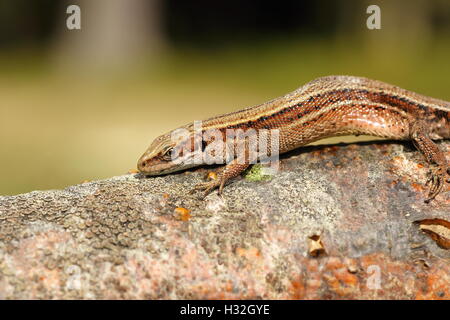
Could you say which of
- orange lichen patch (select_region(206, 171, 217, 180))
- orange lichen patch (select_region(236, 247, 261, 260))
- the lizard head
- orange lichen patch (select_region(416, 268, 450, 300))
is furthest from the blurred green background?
orange lichen patch (select_region(416, 268, 450, 300))

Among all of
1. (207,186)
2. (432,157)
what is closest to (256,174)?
(207,186)

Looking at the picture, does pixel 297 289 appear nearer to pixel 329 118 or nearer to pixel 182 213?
pixel 182 213

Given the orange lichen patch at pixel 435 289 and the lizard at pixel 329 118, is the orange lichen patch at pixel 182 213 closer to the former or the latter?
the lizard at pixel 329 118

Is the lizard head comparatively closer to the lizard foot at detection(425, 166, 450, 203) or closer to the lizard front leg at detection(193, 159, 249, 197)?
the lizard front leg at detection(193, 159, 249, 197)

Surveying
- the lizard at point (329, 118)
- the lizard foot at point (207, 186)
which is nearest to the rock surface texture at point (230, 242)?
the lizard foot at point (207, 186)

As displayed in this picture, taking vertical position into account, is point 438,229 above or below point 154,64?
below
